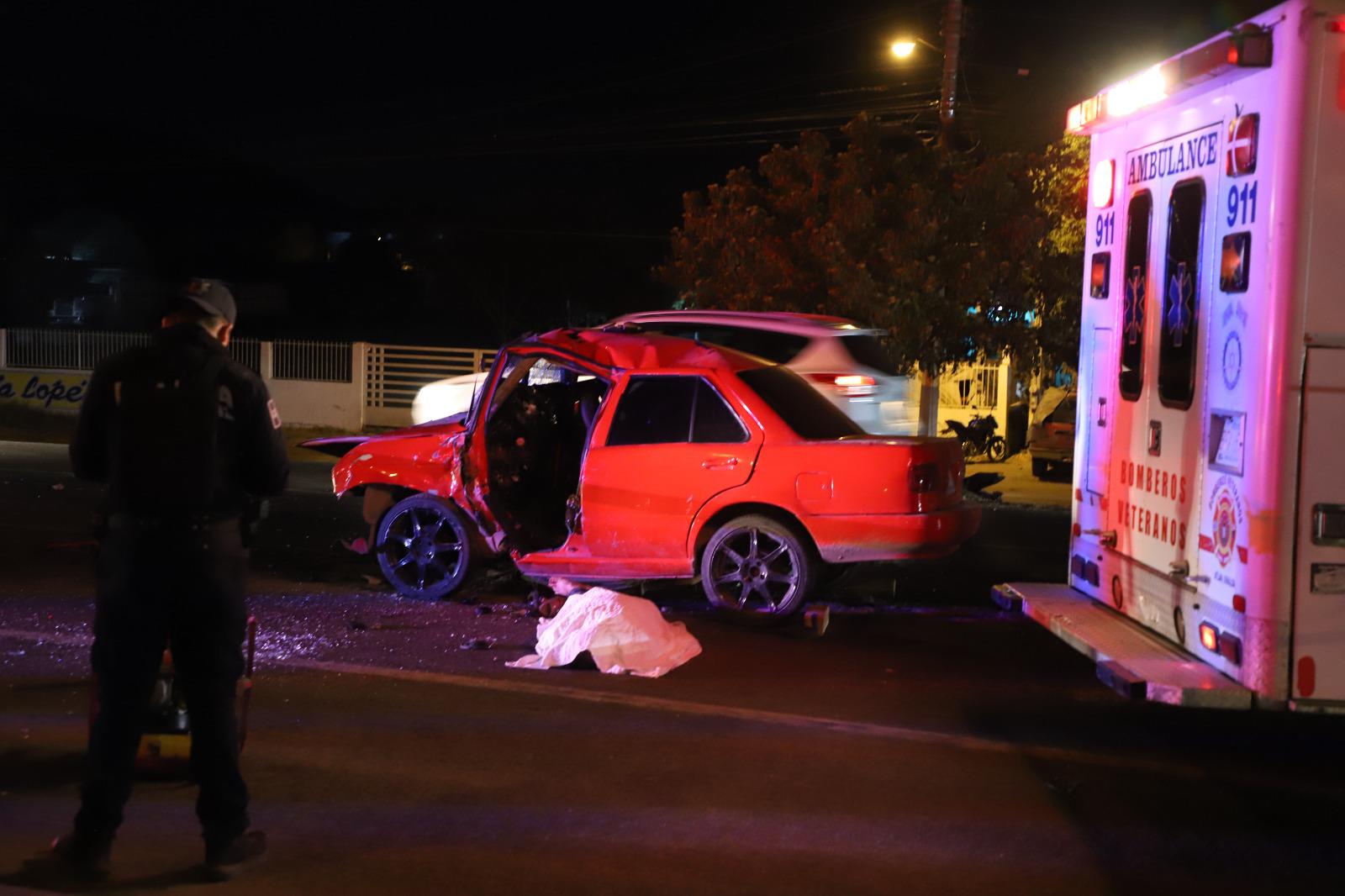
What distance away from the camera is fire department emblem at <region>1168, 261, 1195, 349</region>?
244 inches

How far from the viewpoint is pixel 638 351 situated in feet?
29.9

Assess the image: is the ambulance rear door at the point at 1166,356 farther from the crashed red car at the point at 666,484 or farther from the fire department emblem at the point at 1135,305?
the crashed red car at the point at 666,484

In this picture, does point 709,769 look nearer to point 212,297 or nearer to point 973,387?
point 212,297

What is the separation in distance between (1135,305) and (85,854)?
16.8 feet

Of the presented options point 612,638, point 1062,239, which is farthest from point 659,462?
point 1062,239

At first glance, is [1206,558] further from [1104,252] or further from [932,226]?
[932,226]

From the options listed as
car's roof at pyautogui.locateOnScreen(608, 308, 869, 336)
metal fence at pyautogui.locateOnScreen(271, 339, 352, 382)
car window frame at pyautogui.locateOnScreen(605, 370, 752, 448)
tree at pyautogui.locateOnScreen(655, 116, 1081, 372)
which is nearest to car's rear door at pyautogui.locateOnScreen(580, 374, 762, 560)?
car window frame at pyautogui.locateOnScreen(605, 370, 752, 448)

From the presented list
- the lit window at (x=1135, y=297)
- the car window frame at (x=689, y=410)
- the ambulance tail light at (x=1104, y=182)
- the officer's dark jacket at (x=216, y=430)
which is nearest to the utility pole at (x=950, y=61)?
the car window frame at (x=689, y=410)

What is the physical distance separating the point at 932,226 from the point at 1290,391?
14.1 m

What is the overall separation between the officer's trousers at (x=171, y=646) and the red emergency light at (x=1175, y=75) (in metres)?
4.09

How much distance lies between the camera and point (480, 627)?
8.75 m

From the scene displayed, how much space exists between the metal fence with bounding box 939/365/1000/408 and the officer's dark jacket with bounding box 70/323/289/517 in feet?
66.7

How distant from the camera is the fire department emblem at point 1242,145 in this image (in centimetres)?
552

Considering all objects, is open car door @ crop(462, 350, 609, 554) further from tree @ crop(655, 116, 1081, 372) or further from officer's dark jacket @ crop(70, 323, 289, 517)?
tree @ crop(655, 116, 1081, 372)
